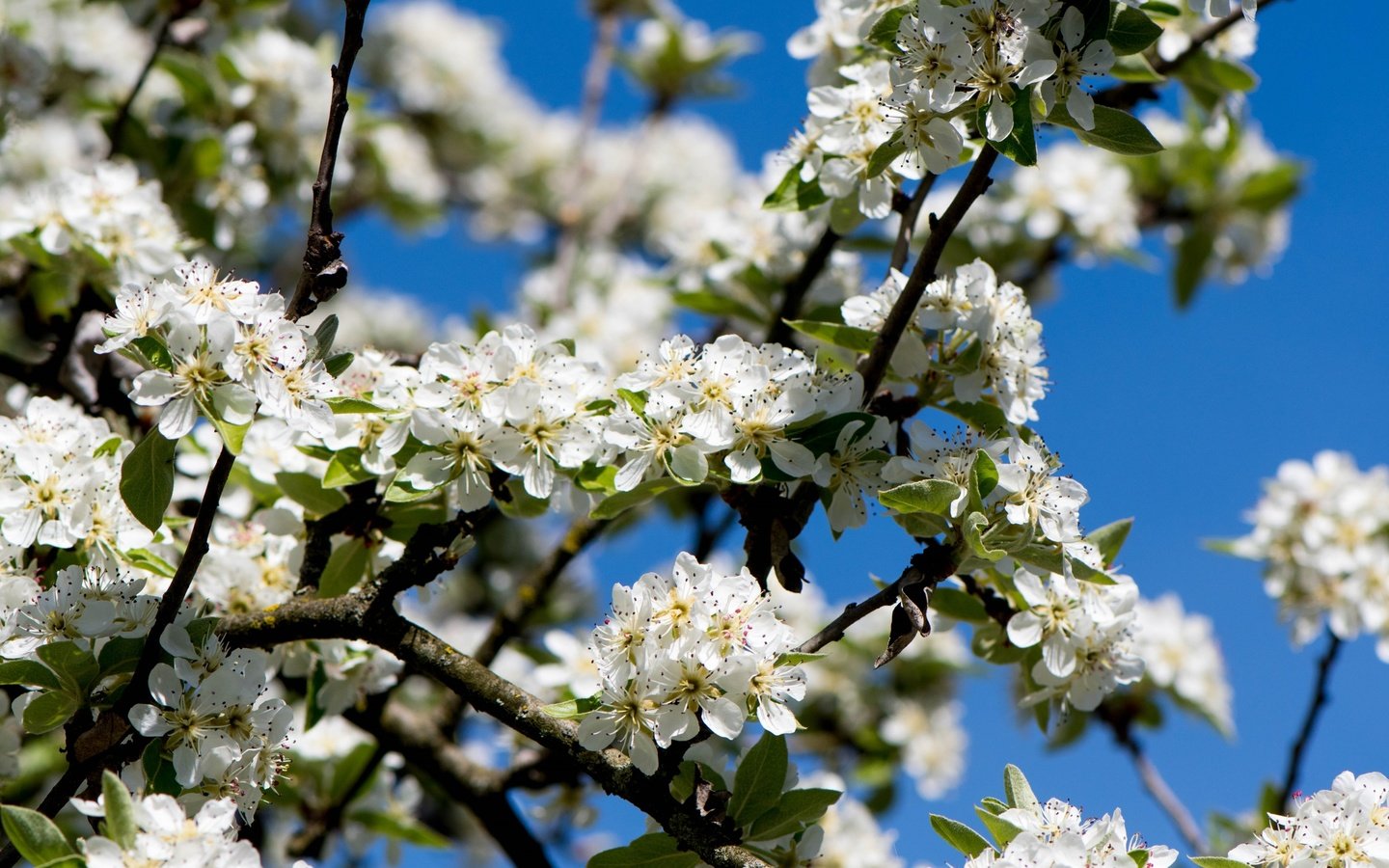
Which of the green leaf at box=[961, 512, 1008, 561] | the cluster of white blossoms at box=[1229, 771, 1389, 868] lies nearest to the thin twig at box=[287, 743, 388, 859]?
the green leaf at box=[961, 512, 1008, 561]

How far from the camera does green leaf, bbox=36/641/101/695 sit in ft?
6.82

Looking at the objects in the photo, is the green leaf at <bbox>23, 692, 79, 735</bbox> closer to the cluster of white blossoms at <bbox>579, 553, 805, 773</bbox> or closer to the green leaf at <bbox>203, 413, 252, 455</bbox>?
the green leaf at <bbox>203, 413, 252, 455</bbox>

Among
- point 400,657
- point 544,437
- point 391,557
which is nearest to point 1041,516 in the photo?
point 544,437

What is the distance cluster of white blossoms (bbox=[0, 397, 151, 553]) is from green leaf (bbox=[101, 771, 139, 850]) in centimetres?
63

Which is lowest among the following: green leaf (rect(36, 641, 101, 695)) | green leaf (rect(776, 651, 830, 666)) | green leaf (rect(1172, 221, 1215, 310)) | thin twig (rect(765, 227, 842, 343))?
green leaf (rect(36, 641, 101, 695))

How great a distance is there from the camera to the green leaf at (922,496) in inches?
82.9

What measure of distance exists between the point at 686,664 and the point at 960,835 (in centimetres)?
52

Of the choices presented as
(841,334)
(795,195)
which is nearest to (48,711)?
(841,334)

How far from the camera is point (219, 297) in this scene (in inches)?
83.0

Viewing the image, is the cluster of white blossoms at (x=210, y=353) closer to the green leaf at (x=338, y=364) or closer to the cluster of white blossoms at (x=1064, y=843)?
the green leaf at (x=338, y=364)

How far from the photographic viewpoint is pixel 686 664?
2.11m

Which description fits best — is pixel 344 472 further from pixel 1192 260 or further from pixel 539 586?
pixel 1192 260

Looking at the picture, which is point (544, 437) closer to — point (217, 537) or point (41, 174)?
point (217, 537)

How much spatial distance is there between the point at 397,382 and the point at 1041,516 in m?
1.19
